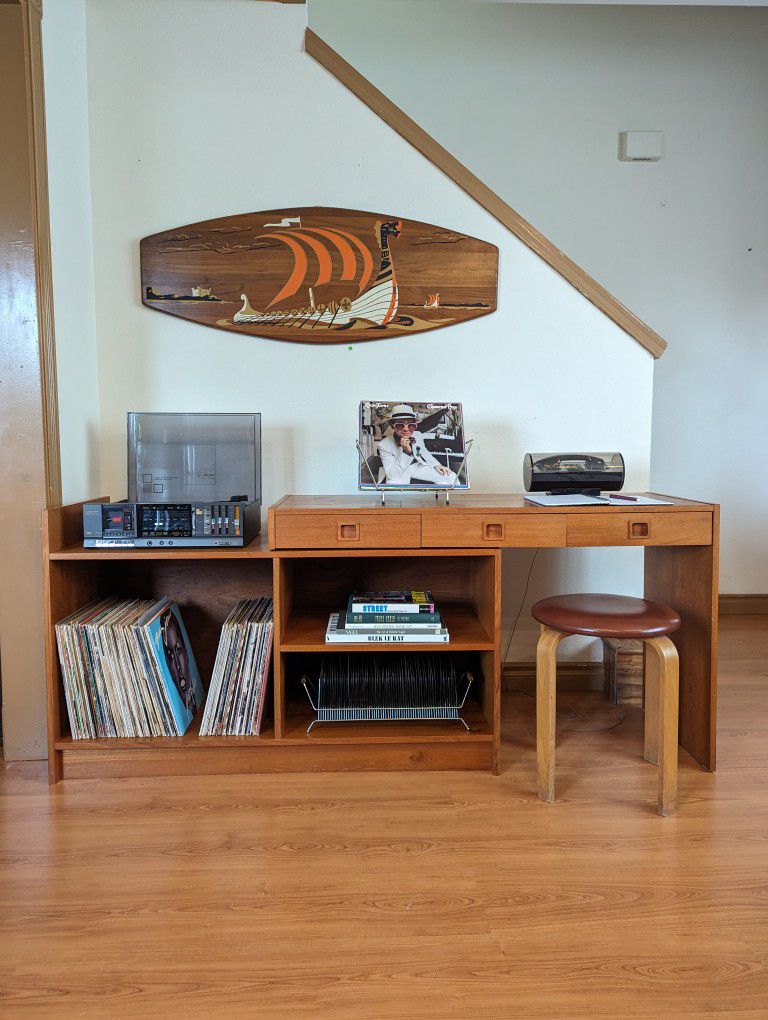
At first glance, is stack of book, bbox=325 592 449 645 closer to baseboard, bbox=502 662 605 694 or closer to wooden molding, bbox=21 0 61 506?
baseboard, bbox=502 662 605 694

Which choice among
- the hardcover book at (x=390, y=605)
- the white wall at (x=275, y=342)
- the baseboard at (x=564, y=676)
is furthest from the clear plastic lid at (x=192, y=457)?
the baseboard at (x=564, y=676)

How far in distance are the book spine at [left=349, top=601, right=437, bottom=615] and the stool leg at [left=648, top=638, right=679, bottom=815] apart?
595 millimetres

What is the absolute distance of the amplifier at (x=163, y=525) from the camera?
1.98 meters

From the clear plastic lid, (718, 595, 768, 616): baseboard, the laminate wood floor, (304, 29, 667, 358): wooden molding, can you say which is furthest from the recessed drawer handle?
(718, 595, 768, 616): baseboard

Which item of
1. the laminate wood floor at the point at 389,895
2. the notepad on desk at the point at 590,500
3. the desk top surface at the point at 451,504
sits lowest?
the laminate wood floor at the point at 389,895

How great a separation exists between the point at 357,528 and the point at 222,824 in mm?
792

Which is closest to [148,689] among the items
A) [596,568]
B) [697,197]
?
[596,568]

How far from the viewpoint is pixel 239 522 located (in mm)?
2008

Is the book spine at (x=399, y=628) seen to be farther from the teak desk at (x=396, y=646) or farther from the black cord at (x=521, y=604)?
the black cord at (x=521, y=604)

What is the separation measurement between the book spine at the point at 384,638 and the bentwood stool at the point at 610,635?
0.28 m

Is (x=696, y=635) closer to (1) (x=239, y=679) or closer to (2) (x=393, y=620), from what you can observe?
(2) (x=393, y=620)

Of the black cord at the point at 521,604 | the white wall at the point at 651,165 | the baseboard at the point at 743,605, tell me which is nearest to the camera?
the black cord at the point at 521,604

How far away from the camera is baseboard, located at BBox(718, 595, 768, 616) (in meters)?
3.72

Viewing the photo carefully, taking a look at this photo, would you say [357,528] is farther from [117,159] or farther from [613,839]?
[117,159]
